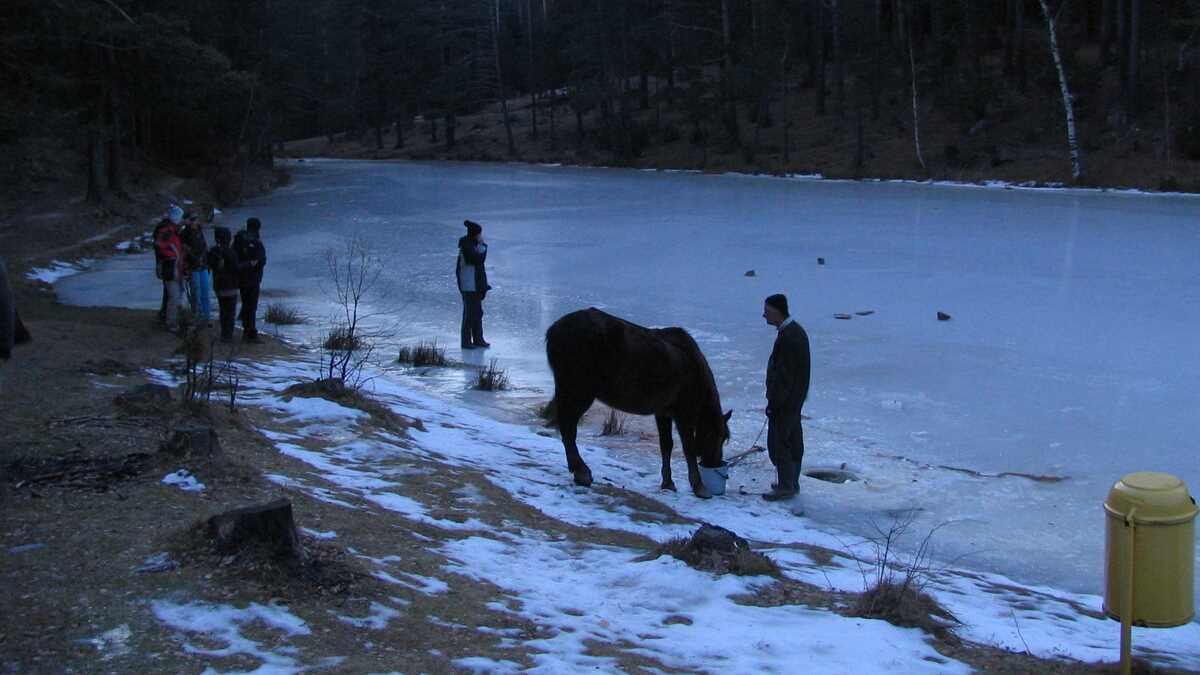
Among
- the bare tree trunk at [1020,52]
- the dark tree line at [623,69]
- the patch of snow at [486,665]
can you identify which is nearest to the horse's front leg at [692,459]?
the patch of snow at [486,665]

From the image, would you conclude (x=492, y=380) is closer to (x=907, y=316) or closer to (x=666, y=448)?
(x=666, y=448)

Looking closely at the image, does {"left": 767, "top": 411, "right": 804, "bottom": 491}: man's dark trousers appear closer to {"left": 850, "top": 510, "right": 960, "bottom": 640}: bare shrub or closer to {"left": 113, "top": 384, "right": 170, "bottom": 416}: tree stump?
{"left": 850, "top": 510, "right": 960, "bottom": 640}: bare shrub

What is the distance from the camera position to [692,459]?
8.24 m

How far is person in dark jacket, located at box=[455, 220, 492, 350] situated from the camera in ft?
44.7

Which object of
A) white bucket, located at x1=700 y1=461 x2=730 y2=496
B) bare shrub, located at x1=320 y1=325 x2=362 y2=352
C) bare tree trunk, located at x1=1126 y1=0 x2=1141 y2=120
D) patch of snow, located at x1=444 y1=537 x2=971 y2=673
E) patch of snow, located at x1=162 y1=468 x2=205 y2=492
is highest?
bare tree trunk, located at x1=1126 y1=0 x2=1141 y2=120

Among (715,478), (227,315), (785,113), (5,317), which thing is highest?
(785,113)

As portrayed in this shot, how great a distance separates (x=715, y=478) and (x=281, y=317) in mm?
9191

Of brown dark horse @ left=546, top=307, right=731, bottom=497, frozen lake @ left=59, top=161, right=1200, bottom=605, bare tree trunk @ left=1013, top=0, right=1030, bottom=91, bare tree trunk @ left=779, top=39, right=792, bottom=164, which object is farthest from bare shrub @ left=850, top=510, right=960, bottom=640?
bare tree trunk @ left=1013, top=0, right=1030, bottom=91

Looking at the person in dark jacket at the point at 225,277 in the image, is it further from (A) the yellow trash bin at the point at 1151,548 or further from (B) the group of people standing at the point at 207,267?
(A) the yellow trash bin at the point at 1151,548

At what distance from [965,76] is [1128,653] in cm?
4438

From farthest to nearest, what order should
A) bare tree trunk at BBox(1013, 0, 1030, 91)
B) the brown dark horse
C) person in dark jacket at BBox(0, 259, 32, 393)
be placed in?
bare tree trunk at BBox(1013, 0, 1030, 91) < the brown dark horse < person in dark jacket at BBox(0, 259, 32, 393)

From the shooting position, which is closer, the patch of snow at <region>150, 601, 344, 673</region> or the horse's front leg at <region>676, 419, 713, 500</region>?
the patch of snow at <region>150, 601, 344, 673</region>

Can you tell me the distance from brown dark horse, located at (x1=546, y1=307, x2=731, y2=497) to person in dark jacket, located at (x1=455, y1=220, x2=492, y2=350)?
5.61 meters

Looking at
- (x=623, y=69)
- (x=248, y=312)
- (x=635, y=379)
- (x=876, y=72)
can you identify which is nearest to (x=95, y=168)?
(x=248, y=312)
